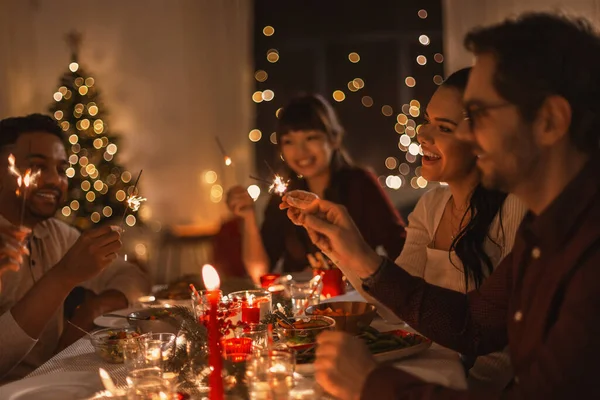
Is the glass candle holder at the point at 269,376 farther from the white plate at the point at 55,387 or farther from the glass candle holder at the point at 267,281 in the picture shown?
the glass candle holder at the point at 267,281

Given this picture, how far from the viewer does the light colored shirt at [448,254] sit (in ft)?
5.55

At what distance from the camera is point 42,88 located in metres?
5.96

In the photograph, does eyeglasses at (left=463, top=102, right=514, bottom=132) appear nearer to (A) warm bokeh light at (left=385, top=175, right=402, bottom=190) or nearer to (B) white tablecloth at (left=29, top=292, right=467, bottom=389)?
(B) white tablecloth at (left=29, top=292, right=467, bottom=389)

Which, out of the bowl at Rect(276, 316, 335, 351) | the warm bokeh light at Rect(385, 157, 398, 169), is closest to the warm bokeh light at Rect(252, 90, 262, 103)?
the warm bokeh light at Rect(385, 157, 398, 169)

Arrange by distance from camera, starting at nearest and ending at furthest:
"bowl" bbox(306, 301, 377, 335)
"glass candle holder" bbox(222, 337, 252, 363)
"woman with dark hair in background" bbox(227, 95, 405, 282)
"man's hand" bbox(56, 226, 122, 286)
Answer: "glass candle holder" bbox(222, 337, 252, 363) → "bowl" bbox(306, 301, 377, 335) → "man's hand" bbox(56, 226, 122, 286) → "woman with dark hair in background" bbox(227, 95, 405, 282)

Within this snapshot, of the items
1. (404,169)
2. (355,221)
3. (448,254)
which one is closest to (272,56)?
(404,169)

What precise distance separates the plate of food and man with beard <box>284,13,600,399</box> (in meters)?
0.23

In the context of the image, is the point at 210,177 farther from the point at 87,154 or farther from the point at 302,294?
the point at 302,294

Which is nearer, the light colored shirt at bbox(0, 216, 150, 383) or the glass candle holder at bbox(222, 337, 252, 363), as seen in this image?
the glass candle holder at bbox(222, 337, 252, 363)

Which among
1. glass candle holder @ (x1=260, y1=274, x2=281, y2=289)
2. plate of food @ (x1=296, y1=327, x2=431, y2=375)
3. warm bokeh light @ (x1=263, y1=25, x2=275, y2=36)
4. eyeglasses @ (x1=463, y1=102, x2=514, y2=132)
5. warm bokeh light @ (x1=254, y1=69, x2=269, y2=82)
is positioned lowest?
plate of food @ (x1=296, y1=327, x2=431, y2=375)

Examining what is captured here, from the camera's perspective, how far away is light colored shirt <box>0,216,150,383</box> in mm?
2439

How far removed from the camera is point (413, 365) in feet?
5.13

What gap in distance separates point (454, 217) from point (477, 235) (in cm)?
19

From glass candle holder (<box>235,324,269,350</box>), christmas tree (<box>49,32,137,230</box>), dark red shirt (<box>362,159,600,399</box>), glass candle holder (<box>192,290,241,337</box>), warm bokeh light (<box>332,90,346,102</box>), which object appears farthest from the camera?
warm bokeh light (<box>332,90,346,102</box>)
